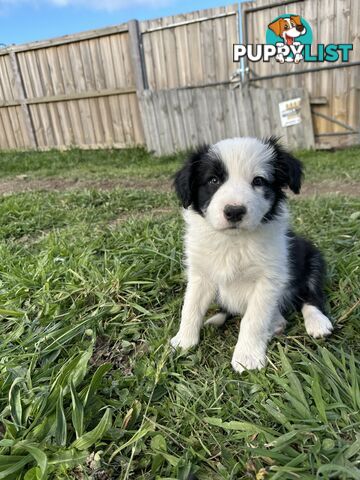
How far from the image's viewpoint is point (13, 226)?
398 cm

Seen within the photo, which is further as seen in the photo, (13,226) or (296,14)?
(296,14)

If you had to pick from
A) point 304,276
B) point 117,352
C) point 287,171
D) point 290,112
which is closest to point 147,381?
point 117,352

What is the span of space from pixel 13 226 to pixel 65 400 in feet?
8.91

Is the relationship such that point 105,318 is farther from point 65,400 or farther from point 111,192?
point 111,192

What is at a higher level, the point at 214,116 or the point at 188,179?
the point at 214,116

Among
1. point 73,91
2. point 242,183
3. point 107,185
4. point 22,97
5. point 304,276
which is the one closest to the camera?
point 242,183

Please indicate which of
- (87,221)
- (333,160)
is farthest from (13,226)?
(333,160)

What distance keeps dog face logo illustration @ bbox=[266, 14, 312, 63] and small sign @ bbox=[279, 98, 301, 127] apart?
0.76 meters

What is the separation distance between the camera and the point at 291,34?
23.4ft

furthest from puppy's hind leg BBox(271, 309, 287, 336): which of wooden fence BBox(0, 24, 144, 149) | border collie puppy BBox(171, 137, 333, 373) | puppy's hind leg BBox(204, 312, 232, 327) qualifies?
wooden fence BBox(0, 24, 144, 149)

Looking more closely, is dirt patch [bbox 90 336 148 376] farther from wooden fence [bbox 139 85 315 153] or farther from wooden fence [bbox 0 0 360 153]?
wooden fence [bbox 0 0 360 153]

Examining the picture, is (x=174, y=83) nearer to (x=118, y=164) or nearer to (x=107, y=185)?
(x=118, y=164)

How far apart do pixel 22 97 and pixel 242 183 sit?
10144 millimetres
